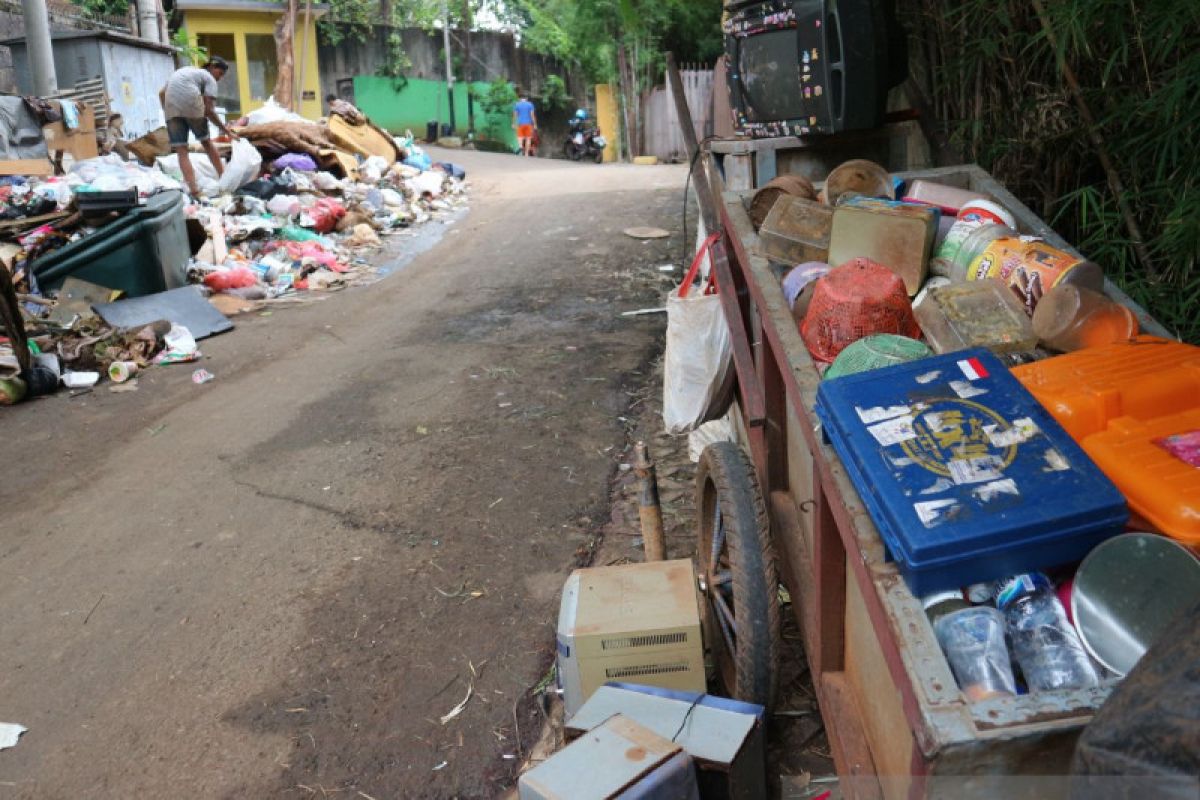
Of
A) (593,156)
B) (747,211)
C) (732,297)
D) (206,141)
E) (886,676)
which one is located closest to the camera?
(886,676)

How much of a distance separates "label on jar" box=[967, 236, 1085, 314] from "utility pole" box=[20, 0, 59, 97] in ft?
37.9

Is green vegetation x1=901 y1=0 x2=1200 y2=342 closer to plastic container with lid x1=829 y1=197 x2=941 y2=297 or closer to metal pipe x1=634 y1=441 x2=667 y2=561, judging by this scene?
plastic container with lid x1=829 y1=197 x2=941 y2=297

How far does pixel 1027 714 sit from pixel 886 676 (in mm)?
329

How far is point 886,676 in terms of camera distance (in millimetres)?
1473

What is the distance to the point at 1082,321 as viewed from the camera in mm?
2010

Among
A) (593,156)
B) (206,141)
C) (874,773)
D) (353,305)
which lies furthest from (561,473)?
(593,156)

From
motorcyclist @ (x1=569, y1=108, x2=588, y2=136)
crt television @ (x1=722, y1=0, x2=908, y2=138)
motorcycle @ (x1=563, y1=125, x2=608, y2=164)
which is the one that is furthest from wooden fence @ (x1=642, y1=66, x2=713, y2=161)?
crt television @ (x1=722, y1=0, x2=908, y2=138)

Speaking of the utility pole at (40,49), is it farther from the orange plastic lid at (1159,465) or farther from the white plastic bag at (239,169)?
the orange plastic lid at (1159,465)

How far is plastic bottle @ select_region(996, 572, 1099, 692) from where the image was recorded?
1320 mm

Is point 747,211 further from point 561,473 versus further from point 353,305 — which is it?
point 353,305

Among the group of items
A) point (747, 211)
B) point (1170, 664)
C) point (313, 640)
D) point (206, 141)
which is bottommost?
point (313, 640)

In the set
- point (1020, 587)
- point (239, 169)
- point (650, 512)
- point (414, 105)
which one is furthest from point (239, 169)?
point (414, 105)

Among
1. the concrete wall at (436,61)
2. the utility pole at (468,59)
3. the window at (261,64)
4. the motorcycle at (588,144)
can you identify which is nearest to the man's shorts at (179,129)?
the window at (261,64)

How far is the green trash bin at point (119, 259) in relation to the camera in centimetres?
686
